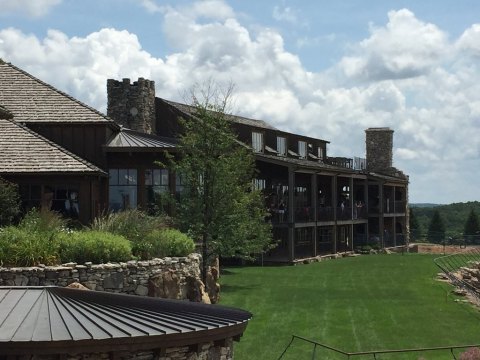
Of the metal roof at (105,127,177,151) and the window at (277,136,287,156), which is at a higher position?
the window at (277,136,287,156)

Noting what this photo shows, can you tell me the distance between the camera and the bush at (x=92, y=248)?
53.2 ft

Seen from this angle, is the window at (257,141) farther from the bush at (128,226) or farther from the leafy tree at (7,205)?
the bush at (128,226)

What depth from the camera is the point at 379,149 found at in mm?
63062

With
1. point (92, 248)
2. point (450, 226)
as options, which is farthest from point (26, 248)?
point (450, 226)

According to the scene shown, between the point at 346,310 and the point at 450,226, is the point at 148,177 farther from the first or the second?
the point at 450,226

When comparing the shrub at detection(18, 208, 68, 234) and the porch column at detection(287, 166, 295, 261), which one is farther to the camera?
the porch column at detection(287, 166, 295, 261)

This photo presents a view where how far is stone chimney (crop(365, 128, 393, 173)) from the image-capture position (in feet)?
205

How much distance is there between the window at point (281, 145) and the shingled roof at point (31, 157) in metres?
24.3

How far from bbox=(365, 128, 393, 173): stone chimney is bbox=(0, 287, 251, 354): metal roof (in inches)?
2036

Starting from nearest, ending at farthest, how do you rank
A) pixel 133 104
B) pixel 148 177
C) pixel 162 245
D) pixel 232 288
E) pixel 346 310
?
pixel 162 245
pixel 346 310
pixel 232 288
pixel 148 177
pixel 133 104

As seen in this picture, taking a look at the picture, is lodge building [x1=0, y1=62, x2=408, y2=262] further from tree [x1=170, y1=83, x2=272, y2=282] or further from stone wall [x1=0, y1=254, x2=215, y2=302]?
stone wall [x1=0, y1=254, x2=215, y2=302]

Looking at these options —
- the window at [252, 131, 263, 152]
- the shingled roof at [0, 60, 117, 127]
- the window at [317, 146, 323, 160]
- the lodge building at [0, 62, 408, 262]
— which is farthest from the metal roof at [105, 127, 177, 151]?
the window at [317, 146, 323, 160]

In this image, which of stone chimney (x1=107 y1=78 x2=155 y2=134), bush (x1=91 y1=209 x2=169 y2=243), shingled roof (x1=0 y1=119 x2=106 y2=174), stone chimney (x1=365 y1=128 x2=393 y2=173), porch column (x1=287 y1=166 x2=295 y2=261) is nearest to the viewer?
bush (x1=91 y1=209 x2=169 y2=243)

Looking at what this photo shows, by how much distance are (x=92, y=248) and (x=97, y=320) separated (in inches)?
245
